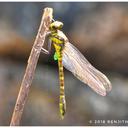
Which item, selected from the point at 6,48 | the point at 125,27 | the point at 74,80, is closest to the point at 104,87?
the point at 74,80

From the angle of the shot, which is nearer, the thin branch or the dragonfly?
the thin branch

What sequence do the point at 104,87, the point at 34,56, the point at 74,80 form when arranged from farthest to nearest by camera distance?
the point at 74,80
the point at 104,87
the point at 34,56

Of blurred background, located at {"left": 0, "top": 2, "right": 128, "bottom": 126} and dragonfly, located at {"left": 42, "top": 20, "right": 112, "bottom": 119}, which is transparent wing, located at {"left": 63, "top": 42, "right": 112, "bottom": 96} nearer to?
dragonfly, located at {"left": 42, "top": 20, "right": 112, "bottom": 119}

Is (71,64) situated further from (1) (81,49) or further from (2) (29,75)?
(2) (29,75)

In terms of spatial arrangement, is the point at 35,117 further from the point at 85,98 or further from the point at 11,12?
the point at 11,12

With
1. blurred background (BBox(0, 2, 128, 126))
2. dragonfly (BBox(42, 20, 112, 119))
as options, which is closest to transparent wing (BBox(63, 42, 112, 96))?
dragonfly (BBox(42, 20, 112, 119))

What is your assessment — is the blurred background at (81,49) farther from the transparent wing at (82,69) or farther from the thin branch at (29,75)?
the thin branch at (29,75)

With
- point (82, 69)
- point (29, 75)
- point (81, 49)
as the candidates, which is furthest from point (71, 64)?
point (29, 75)
